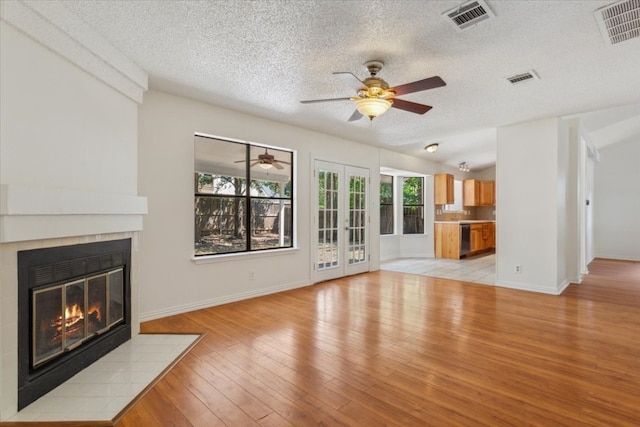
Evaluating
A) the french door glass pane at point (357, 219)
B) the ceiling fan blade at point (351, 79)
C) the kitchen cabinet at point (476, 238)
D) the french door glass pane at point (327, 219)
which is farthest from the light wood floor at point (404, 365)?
the kitchen cabinet at point (476, 238)

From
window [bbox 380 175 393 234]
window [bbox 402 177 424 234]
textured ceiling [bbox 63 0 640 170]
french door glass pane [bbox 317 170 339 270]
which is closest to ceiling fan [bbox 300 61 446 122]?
textured ceiling [bbox 63 0 640 170]

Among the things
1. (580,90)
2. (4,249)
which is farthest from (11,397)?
(580,90)

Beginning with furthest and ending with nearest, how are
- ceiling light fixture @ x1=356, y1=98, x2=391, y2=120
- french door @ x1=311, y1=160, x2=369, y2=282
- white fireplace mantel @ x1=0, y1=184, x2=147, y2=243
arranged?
french door @ x1=311, y1=160, x2=369, y2=282 → ceiling light fixture @ x1=356, y1=98, x2=391, y2=120 → white fireplace mantel @ x1=0, y1=184, x2=147, y2=243

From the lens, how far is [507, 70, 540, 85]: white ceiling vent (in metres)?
3.31

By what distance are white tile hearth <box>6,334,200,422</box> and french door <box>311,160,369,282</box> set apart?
303 centimetres

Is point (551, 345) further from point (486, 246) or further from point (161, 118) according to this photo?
point (486, 246)

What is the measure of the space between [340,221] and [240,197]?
7.10 feet

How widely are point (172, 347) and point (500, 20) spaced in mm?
3855

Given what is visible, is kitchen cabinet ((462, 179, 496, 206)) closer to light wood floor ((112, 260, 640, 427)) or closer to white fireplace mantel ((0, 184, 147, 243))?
light wood floor ((112, 260, 640, 427))

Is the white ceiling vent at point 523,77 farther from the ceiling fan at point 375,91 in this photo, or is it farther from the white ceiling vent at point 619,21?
the ceiling fan at point 375,91

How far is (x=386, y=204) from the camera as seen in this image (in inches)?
340

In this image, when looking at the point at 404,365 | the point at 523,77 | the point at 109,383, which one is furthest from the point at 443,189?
the point at 109,383

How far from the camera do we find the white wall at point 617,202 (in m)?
8.15

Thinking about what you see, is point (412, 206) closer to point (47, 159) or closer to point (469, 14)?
point (469, 14)
